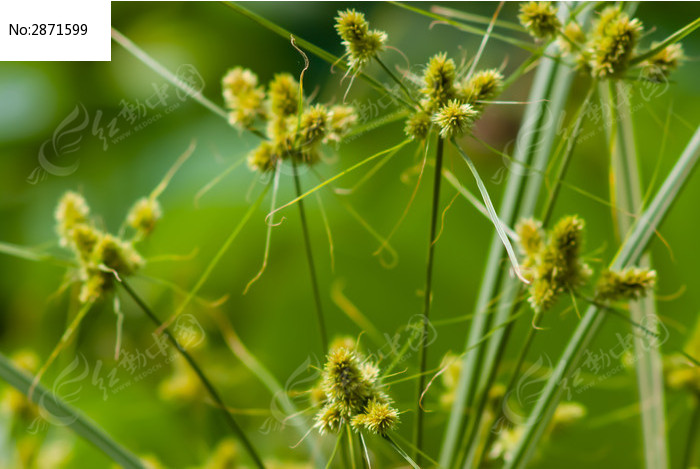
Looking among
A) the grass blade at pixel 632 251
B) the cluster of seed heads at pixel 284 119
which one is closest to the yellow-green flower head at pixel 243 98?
the cluster of seed heads at pixel 284 119

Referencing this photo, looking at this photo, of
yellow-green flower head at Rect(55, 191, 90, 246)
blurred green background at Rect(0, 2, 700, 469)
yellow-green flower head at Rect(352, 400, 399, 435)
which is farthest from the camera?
blurred green background at Rect(0, 2, 700, 469)

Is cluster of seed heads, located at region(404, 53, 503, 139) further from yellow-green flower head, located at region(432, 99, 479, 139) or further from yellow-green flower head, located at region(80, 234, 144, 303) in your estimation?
yellow-green flower head, located at region(80, 234, 144, 303)

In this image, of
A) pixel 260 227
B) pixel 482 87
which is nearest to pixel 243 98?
pixel 482 87

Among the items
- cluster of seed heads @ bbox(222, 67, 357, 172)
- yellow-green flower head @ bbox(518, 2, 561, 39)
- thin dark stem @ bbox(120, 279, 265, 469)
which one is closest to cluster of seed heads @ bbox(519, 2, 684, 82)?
yellow-green flower head @ bbox(518, 2, 561, 39)

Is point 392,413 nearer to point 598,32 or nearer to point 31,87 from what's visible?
point 598,32

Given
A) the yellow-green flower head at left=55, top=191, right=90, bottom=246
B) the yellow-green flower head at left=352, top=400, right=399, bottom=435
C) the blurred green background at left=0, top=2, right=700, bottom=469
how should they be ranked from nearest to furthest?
the yellow-green flower head at left=352, top=400, right=399, bottom=435, the yellow-green flower head at left=55, top=191, right=90, bottom=246, the blurred green background at left=0, top=2, right=700, bottom=469

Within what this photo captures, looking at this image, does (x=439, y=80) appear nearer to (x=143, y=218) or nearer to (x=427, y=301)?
(x=427, y=301)
